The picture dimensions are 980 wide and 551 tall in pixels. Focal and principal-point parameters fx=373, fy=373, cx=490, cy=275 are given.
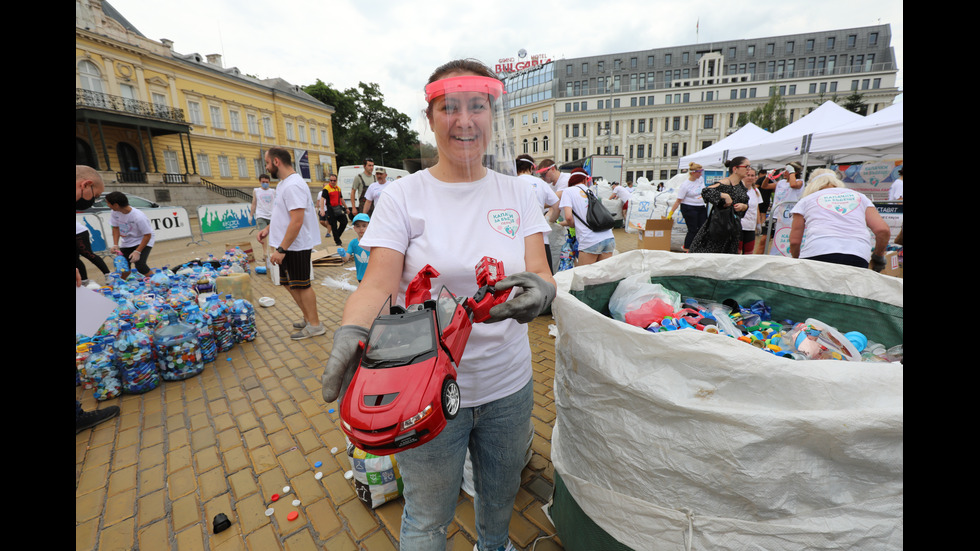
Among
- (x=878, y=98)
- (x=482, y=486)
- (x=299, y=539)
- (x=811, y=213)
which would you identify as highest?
(x=878, y=98)

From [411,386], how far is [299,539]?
5.70 feet

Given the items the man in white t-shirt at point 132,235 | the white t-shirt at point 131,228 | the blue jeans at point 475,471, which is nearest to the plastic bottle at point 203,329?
the man in white t-shirt at point 132,235

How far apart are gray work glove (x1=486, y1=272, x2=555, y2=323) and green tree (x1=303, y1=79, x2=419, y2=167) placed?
39.2 m

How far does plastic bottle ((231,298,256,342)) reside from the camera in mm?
4027

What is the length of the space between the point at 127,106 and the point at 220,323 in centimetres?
2811

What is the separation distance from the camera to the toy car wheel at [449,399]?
858 mm

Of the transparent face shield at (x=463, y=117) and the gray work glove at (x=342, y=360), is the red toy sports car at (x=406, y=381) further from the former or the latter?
the transparent face shield at (x=463, y=117)

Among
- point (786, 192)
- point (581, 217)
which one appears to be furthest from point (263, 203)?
point (786, 192)

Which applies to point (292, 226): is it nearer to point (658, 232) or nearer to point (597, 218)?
point (597, 218)

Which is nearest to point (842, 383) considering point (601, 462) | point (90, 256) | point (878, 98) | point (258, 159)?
point (601, 462)

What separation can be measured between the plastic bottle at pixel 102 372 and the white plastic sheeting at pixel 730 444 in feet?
12.6

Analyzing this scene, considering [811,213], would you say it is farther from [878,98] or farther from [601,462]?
[878,98]

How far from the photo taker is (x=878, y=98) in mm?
44938

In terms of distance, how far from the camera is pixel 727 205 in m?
4.50
